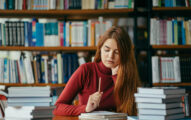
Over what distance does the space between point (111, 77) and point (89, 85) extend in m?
0.18

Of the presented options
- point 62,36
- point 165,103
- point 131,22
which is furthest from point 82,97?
point 131,22

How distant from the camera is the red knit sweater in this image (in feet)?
5.45

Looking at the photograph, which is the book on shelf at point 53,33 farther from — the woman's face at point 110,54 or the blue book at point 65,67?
the woman's face at point 110,54

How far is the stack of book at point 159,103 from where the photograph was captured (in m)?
1.12

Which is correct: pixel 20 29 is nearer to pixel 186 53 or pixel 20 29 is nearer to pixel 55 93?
pixel 55 93

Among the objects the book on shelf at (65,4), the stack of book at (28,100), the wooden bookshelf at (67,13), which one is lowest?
the stack of book at (28,100)

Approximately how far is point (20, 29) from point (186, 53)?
6.04ft

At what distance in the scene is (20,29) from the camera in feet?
8.79

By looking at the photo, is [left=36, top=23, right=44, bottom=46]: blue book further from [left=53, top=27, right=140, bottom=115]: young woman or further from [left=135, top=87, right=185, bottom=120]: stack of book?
[left=135, top=87, right=185, bottom=120]: stack of book

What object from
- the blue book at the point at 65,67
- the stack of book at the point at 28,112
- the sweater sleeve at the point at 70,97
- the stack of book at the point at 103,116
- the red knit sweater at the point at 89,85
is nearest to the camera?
the stack of book at the point at 28,112

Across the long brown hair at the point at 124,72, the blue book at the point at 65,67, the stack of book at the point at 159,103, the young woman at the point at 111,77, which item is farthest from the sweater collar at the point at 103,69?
the blue book at the point at 65,67

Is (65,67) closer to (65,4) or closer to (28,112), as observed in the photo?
(65,4)

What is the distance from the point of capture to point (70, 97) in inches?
64.7

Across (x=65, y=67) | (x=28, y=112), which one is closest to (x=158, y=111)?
(x=28, y=112)
